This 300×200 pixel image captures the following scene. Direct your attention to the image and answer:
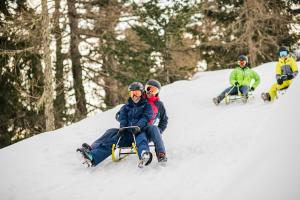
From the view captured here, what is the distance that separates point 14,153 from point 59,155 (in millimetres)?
781

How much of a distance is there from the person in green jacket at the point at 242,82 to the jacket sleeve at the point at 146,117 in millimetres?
3539

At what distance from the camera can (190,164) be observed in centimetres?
520

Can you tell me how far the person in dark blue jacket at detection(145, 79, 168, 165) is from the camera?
17.8 feet

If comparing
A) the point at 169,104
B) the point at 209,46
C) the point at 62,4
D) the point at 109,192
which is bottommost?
the point at 109,192

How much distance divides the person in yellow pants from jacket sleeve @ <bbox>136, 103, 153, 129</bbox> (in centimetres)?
375

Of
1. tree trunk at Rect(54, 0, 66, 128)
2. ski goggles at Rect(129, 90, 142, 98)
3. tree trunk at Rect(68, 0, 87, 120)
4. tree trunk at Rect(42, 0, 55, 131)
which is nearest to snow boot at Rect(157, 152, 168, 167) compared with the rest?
ski goggles at Rect(129, 90, 142, 98)

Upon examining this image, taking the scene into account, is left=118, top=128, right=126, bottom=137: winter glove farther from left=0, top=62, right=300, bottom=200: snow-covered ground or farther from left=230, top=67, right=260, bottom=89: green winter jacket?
left=230, top=67, right=260, bottom=89: green winter jacket

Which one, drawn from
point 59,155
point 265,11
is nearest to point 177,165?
point 59,155

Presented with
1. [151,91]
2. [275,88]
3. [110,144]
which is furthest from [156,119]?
[275,88]

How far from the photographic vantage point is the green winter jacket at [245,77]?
9.36 meters

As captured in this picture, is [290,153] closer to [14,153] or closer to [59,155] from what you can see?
[59,155]

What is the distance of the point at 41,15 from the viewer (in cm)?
1086

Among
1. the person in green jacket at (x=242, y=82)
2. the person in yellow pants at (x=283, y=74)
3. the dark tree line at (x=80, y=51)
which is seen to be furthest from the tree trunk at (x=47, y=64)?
the person in yellow pants at (x=283, y=74)

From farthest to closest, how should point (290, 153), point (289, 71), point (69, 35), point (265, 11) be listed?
1. point (265, 11)
2. point (69, 35)
3. point (289, 71)
4. point (290, 153)
